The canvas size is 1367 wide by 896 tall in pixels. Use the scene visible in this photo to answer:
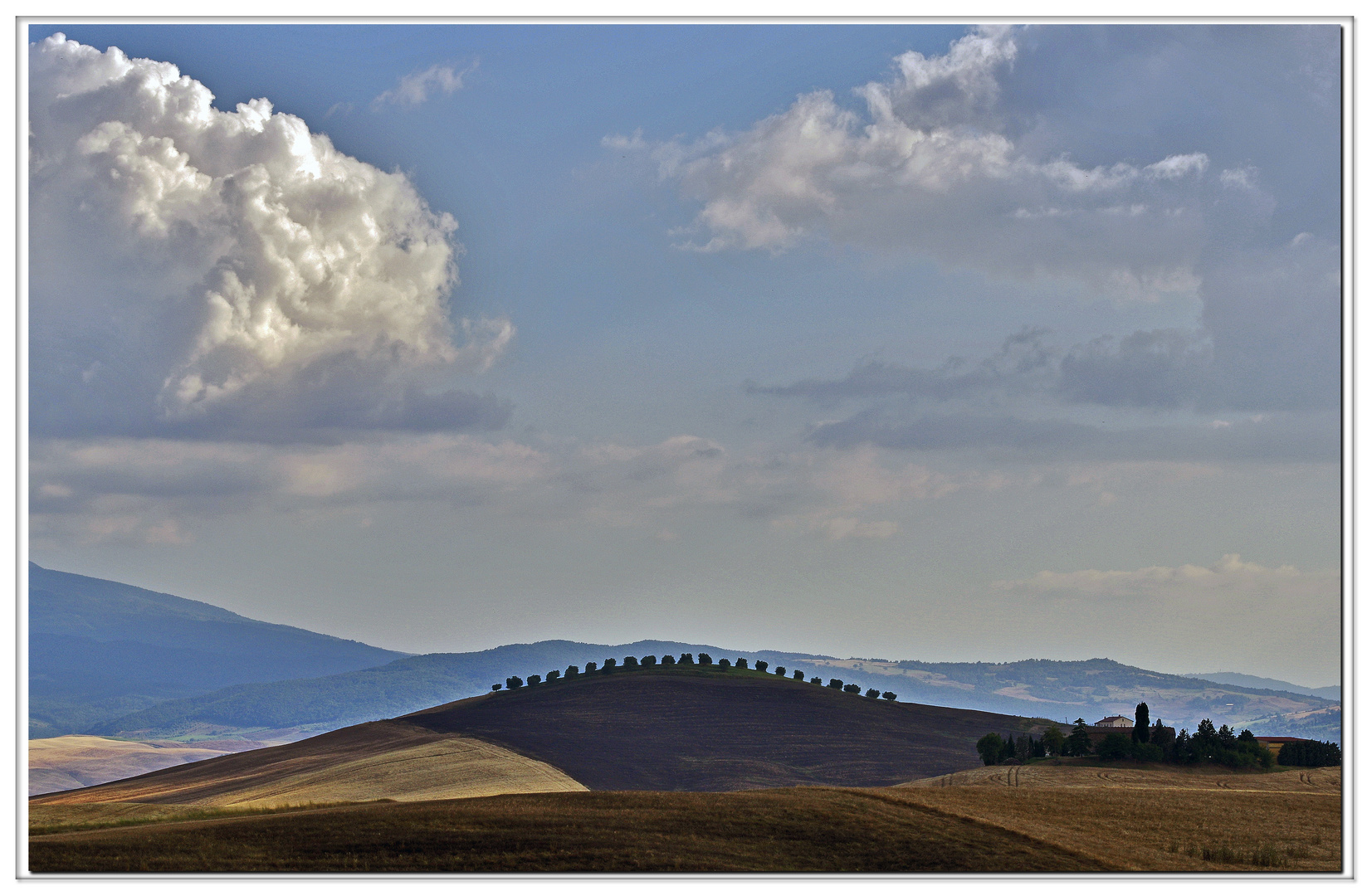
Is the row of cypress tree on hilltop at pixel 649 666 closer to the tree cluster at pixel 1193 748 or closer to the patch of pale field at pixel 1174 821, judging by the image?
the tree cluster at pixel 1193 748

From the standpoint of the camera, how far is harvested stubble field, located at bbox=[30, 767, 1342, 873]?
1599 inches

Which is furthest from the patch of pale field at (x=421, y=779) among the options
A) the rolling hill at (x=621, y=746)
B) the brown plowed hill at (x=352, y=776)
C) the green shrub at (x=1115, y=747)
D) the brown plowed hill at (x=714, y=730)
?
the green shrub at (x=1115, y=747)

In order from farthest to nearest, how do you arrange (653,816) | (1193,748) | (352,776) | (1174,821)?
(352,776) < (1193,748) < (1174,821) < (653,816)

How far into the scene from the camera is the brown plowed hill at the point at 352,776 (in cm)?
9319

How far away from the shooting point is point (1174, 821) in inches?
2164

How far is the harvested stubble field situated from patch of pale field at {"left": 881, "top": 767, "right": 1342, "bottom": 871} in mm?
178

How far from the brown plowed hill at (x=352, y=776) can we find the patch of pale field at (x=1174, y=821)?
39619 millimetres

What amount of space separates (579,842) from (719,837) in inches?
211

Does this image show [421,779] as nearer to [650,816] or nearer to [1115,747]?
[650,816]

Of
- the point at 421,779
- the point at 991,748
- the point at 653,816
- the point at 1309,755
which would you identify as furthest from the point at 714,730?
the point at 653,816

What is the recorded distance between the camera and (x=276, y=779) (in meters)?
105

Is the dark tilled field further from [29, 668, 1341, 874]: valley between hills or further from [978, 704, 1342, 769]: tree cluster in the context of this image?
[978, 704, 1342, 769]: tree cluster
